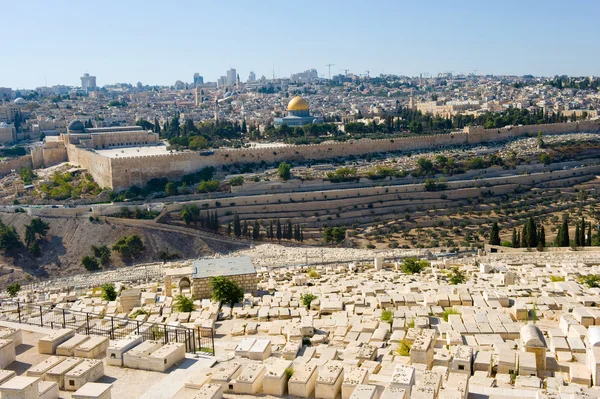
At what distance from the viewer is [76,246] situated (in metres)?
24.2

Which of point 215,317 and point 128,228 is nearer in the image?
point 215,317

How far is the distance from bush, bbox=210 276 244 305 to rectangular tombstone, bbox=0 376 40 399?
6831 millimetres

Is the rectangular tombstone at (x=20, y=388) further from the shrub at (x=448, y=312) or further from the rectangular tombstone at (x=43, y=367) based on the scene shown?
the shrub at (x=448, y=312)

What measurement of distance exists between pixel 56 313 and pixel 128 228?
43.7 ft

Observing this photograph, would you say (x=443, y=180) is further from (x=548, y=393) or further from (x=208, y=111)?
(x=208, y=111)

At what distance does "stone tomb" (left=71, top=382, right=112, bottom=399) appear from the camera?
6863 millimetres

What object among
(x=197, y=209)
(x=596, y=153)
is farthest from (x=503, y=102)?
(x=197, y=209)

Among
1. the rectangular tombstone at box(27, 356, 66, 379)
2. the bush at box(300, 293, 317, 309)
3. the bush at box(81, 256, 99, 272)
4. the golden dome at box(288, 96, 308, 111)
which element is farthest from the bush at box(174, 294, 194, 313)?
the golden dome at box(288, 96, 308, 111)

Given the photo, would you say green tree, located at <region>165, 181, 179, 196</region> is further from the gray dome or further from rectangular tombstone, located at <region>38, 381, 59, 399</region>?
rectangular tombstone, located at <region>38, 381, 59, 399</region>

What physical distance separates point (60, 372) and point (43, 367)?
0.96 ft

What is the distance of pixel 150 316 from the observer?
1276 centimetres

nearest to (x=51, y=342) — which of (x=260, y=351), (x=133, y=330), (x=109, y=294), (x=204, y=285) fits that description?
(x=133, y=330)

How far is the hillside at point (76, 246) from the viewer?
905 inches

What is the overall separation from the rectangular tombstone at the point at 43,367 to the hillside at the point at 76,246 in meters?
15.2
